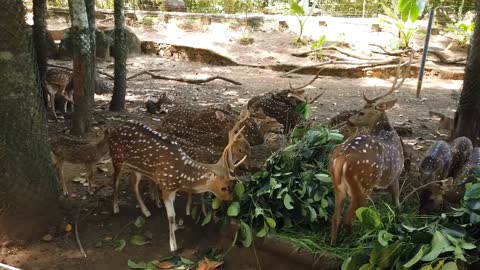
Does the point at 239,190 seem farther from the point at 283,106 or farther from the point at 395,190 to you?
the point at 283,106

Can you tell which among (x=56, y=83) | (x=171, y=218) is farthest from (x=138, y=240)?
(x=56, y=83)

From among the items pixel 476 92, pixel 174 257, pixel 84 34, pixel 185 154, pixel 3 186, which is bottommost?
pixel 174 257

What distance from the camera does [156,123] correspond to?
23.7 ft

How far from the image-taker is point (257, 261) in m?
3.74

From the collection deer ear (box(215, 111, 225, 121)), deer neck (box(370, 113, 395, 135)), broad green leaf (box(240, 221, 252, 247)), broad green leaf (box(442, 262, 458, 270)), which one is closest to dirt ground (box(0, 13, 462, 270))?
broad green leaf (box(240, 221, 252, 247))

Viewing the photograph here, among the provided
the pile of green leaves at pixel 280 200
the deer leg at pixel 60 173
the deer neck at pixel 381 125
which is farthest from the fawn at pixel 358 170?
the deer leg at pixel 60 173

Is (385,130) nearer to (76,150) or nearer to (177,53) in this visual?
(76,150)

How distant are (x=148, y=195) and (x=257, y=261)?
1.68 m

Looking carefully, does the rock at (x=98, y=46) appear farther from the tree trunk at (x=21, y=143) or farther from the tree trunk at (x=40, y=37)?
the tree trunk at (x=21, y=143)

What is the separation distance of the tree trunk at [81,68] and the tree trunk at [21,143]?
201cm

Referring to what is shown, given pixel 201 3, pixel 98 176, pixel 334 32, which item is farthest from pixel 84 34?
pixel 201 3

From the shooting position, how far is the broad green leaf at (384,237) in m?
3.04

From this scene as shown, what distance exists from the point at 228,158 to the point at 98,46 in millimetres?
9605

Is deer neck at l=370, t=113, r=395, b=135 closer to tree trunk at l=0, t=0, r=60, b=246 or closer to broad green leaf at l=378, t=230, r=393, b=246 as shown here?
broad green leaf at l=378, t=230, r=393, b=246
